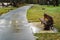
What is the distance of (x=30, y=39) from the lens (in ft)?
29.7

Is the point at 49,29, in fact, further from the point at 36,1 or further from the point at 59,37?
the point at 36,1

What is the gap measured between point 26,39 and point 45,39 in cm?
80

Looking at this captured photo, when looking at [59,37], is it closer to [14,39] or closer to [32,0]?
[14,39]

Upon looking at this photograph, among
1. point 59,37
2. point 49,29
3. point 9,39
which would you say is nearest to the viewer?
point 9,39

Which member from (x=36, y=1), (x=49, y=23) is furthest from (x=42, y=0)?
(x=49, y=23)

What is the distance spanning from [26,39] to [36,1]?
65.7 m

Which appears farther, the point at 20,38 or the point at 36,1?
the point at 36,1

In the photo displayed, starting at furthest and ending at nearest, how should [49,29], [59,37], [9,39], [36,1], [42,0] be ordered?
[36,1]
[42,0]
[49,29]
[59,37]
[9,39]

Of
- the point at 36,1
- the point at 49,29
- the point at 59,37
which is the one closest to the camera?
the point at 59,37

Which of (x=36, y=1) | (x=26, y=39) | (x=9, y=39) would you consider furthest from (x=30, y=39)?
(x=36, y=1)

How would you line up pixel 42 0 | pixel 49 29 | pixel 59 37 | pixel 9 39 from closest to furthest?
pixel 9 39 → pixel 59 37 → pixel 49 29 → pixel 42 0

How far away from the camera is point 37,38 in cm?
928

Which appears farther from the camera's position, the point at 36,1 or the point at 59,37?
the point at 36,1

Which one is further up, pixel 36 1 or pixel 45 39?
pixel 45 39
